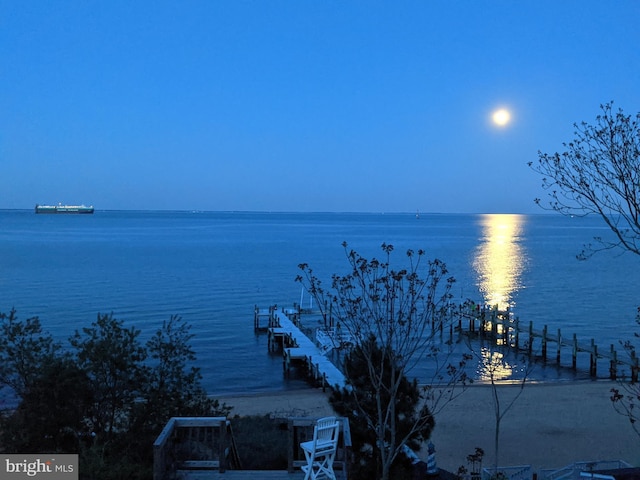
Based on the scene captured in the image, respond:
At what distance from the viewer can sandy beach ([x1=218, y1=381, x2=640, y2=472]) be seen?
1653 cm


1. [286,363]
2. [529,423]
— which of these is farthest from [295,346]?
[529,423]

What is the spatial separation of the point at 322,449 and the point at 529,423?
552 inches

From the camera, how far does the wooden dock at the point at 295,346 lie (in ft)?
87.6

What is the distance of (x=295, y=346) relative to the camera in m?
33.1

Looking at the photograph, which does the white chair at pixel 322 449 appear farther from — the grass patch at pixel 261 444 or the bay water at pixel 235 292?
the bay water at pixel 235 292

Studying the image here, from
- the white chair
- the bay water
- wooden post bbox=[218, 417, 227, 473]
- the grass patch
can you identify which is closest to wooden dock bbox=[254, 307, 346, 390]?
the bay water

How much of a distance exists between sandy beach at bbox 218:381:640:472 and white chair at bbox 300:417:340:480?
336 inches

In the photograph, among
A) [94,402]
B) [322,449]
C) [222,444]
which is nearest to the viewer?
[322,449]

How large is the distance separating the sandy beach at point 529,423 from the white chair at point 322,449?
8.53 meters

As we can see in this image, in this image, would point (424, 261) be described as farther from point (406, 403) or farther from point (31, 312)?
point (406, 403)

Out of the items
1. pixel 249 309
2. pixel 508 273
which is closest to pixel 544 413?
pixel 249 309

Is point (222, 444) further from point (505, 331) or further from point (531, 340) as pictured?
point (505, 331)

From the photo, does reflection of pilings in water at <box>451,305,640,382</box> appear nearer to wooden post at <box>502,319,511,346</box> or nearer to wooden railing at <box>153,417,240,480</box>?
wooden post at <box>502,319,511,346</box>

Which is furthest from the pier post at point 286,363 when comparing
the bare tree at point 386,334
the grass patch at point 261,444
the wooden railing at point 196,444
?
the wooden railing at point 196,444
